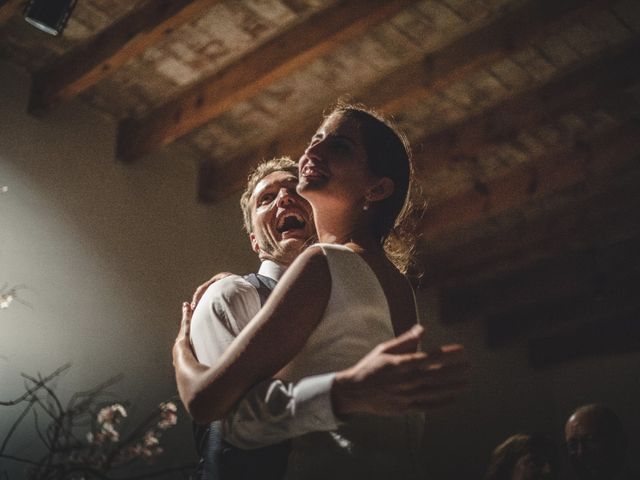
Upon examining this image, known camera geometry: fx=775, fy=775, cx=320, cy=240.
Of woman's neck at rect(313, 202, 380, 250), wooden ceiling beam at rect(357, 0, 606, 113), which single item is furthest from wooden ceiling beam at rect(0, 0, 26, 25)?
woman's neck at rect(313, 202, 380, 250)

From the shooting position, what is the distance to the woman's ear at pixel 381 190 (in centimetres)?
125

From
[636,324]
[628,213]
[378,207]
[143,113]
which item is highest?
[378,207]

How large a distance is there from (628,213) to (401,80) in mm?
2343

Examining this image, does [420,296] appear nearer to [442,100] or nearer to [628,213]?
[628,213]

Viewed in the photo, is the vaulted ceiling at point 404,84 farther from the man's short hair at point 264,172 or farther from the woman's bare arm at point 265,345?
the woman's bare arm at point 265,345

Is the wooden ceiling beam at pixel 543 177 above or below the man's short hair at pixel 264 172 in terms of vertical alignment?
below

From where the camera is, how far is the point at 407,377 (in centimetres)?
87

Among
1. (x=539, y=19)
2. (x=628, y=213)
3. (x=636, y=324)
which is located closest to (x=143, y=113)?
(x=539, y=19)

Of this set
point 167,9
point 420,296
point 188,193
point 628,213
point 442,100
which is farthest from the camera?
point 420,296

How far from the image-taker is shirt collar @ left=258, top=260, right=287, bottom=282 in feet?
5.90

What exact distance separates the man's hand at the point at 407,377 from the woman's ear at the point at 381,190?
393mm

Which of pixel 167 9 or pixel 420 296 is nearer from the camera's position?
pixel 167 9

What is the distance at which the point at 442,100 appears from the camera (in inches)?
169

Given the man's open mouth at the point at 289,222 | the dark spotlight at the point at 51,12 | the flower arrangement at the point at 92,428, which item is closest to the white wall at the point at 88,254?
the flower arrangement at the point at 92,428
